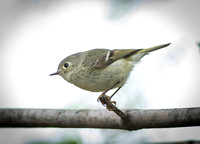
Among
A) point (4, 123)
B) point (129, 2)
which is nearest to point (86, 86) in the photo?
point (4, 123)

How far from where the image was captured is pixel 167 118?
190 centimetres

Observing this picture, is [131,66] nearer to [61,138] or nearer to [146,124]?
[146,124]

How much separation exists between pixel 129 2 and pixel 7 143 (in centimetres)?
163

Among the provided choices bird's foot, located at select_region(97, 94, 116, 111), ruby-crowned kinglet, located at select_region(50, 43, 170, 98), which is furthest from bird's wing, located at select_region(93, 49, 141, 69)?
bird's foot, located at select_region(97, 94, 116, 111)

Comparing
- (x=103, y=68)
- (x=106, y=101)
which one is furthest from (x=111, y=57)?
(x=106, y=101)

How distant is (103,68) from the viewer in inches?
114

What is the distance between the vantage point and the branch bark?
6.12 ft

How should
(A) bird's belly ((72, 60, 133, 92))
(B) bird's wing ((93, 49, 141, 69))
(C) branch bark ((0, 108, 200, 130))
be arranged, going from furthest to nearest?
(B) bird's wing ((93, 49, 141, 69))
(A) bird's belly ((72, 60, 133, 92))
(C) branch bark ((0, 108, 200, 130))

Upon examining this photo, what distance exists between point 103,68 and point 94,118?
0.75 m

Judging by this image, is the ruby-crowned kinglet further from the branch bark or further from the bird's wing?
the branch bark

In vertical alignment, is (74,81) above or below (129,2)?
below

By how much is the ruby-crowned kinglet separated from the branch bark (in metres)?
0.52

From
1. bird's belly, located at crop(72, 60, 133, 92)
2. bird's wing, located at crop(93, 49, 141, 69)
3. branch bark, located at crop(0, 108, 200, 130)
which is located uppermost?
bird's wing, located at crop(93, 49, 141, 69)

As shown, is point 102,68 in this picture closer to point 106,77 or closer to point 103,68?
point 103,68
